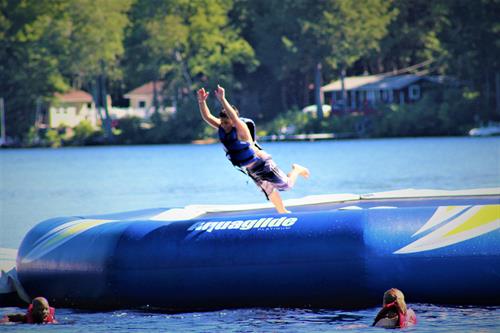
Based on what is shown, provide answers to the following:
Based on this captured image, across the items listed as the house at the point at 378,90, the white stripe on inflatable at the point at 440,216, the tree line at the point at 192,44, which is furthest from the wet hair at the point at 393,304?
the house at the point at 378,90

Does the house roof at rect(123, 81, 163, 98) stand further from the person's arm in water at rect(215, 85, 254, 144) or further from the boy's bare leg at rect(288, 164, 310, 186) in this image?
the person's arm in water at rect(215, 85, 254, 144)

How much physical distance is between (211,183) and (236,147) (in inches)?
847

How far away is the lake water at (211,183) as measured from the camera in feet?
33.4

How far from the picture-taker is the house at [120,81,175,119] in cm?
7638

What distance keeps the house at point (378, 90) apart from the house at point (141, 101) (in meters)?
10.7

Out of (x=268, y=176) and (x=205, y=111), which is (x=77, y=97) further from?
(x=205, y=111)

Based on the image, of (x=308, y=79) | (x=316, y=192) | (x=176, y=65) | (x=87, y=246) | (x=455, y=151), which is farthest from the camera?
(x=308, y=79)

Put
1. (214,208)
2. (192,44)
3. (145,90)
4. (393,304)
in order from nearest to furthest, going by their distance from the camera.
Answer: (393,304), (214,208), (192,44), (145,90)

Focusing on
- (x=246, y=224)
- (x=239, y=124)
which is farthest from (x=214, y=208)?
(x=239, y=124)

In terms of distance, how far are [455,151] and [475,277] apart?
36793 millimetres

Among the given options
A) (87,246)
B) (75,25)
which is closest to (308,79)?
(75,25)

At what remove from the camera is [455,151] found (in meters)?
46.1

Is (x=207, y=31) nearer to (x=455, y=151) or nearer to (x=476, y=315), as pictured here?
(x=455, y=151)

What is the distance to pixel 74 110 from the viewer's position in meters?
80.2
